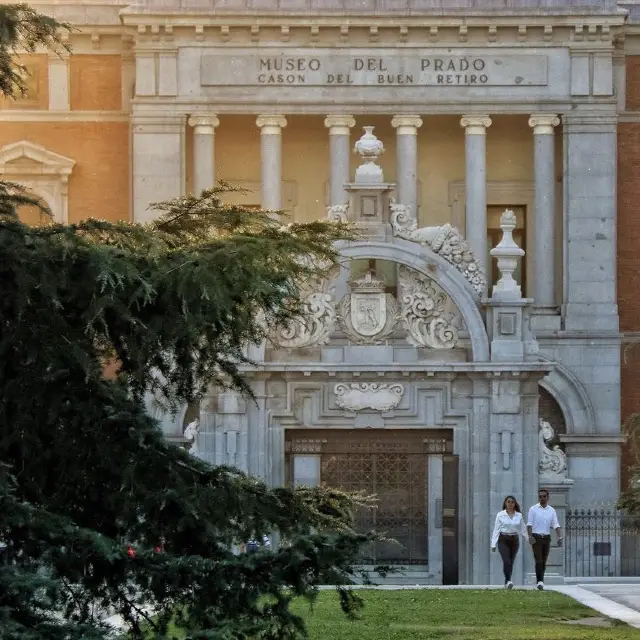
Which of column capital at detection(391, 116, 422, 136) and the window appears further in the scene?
the window

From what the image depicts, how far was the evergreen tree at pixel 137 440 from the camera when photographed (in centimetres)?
1191

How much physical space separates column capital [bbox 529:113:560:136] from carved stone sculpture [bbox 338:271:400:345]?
706 inches

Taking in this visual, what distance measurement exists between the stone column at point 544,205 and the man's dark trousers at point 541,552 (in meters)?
19.3

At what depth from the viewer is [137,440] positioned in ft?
41.2

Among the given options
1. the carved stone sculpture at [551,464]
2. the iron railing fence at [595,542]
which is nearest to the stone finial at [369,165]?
the carved stone sculpture at [551,464]

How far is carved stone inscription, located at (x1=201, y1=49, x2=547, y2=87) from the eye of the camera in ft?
153

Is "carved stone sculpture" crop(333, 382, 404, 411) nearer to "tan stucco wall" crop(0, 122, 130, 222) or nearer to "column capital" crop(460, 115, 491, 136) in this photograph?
"column capital" crop(460, 115, 491, 136)

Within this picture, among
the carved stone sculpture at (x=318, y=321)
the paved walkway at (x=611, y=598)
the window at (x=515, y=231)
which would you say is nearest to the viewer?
the paved walkway at (x=611, y=598)

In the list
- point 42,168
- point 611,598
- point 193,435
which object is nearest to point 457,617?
point 611,598

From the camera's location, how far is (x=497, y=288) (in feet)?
98.1

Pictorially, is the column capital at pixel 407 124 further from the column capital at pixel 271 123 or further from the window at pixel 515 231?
the window at pixel 515 231

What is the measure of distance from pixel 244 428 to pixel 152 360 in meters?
16.9

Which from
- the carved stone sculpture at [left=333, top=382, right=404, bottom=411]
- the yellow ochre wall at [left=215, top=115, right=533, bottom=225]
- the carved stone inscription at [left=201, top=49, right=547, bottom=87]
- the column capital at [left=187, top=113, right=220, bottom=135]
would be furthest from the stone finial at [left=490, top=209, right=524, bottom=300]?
the yellow ochre wall at [left=215, top=115, right=533, bottom=225]

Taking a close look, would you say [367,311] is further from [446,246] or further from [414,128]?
[414,128]
